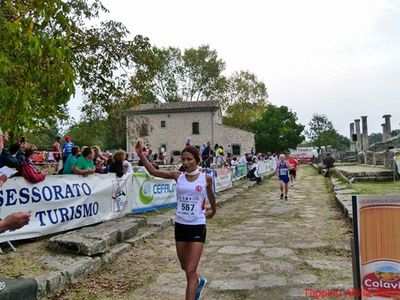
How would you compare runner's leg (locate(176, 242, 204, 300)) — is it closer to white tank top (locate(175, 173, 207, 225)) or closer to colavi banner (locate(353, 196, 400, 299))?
white tank top (locate(175, 173, 207, 225))

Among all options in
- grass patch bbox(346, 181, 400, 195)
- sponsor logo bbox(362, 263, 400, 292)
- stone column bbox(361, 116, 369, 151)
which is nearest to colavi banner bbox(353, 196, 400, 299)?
sponsor logo bbox(362, 263, 400, 292)

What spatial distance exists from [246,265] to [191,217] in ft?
7.01

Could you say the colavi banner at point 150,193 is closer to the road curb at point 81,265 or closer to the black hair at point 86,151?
the black hair at point 86,151

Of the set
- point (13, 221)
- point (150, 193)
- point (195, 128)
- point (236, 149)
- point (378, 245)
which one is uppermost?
point (195, 128)

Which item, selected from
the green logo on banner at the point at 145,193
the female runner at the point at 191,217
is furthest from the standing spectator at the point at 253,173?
the female runner at the point at 191,217

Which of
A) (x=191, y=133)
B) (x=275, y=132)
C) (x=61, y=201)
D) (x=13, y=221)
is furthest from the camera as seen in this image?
(x=275, y=132)

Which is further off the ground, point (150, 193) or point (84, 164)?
point (84, 164)

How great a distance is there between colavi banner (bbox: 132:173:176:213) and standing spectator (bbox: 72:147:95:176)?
4.61ft

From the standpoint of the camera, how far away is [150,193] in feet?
35.9

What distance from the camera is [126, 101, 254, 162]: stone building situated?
A: 5244cm

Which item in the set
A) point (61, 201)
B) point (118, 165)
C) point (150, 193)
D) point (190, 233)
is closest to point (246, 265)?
point (190, 233)

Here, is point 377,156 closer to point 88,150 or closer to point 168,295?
point 88,150

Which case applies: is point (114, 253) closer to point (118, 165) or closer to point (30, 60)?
point (30, 60)

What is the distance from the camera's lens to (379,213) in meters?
3.32
